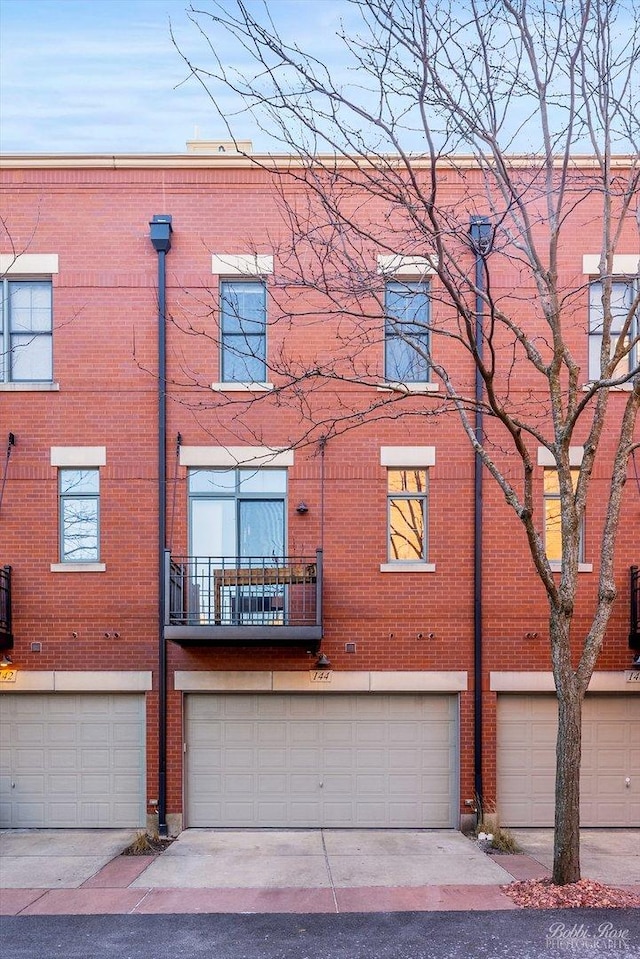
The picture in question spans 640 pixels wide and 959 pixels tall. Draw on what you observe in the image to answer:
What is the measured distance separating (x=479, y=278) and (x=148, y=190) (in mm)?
5292

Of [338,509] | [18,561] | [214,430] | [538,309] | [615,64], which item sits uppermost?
[615,64]

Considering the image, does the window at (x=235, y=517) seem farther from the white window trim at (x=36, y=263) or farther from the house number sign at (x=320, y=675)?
the white window trim at (x=36, y=263)

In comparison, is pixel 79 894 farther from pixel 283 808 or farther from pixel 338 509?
pixel 338 509

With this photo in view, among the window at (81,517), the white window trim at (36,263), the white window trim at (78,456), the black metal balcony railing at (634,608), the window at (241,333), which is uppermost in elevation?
the white window trim at (36,263)

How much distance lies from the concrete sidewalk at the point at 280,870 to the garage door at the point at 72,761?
332mm

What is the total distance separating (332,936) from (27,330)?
926 centimetres

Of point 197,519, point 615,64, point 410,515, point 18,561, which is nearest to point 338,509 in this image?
point 410,515

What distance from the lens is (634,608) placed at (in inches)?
439

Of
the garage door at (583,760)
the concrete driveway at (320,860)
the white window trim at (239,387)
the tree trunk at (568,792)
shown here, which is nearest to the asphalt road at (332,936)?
the tree trunk at (568,792)

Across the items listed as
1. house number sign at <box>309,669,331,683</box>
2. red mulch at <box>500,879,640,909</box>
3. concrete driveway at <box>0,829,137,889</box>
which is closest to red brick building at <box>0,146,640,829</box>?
house number sign at <box>309,669,331,683</box>

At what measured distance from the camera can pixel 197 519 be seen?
11609 mm

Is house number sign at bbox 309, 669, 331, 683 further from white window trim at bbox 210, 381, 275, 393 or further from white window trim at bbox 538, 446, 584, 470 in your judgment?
white window trim at bbox 538, 446, 584, 470

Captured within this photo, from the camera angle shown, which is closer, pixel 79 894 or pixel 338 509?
pixel 79 894

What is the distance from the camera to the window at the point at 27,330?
Answer: 460 inches
